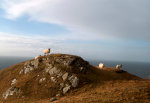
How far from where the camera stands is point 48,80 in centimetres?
3130

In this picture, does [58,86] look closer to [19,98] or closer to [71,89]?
[71,89]

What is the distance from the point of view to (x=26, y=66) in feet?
127

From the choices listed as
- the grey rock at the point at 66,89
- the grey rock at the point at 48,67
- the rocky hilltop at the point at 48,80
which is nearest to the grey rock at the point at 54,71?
the rocky hilltop at the point at 48,80

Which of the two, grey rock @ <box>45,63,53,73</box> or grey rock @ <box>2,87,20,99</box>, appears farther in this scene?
grey rock @ <box>45,63,53,73</box>

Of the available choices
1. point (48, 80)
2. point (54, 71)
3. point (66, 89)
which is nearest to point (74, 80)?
point (66, 89)

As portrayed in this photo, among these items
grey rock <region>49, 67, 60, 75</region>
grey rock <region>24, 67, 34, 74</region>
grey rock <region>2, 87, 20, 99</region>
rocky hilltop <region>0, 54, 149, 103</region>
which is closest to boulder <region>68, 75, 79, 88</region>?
rocky hilltop <region>0, 54, 149, 103</region>

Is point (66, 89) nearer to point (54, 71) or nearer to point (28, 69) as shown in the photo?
point (54, 71)

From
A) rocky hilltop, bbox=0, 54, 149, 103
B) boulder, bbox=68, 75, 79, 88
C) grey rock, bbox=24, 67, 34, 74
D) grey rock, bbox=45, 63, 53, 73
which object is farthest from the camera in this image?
grey rock, bbox=24, 67, 34, 74

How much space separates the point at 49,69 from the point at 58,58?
4.74m

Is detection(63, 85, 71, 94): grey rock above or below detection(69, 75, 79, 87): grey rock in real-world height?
below

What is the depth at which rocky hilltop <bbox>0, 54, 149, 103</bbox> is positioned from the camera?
92.1ft

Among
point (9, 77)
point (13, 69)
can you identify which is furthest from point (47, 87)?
point (13, 69)

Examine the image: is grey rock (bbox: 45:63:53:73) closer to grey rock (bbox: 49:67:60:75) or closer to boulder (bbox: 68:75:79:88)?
grey rock (bbox: 49:67:60:75)

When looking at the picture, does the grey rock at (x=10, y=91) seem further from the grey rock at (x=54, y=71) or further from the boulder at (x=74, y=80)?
the boulder at (x=74, y=80)
